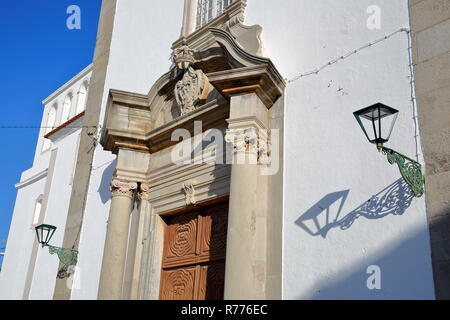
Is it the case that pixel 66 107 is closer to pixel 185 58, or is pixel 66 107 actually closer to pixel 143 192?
pixel 143 192

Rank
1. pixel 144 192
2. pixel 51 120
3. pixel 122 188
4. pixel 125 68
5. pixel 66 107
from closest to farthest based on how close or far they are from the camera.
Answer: pixel 122 188 → pixel 144 192 → pixel 125 68 → pixel 66 107 → pixel 51 120

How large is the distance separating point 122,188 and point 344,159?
3.43m

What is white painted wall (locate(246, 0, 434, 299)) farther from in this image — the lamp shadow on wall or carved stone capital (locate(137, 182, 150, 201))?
carved stone capital (locate(137, 182, 150, 201))

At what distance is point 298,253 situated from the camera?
5.48m

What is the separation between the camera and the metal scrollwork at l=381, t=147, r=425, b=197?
14.8 feet

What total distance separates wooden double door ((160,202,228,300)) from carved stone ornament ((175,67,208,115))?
58.6 inches

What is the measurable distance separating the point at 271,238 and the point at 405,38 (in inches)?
96.6

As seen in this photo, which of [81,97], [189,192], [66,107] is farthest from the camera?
[66,107]

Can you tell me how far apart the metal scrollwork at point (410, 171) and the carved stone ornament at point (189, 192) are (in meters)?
3.00

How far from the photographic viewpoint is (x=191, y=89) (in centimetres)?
749

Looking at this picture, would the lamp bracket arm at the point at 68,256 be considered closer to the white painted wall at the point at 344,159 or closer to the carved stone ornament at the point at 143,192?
the carved stone ornament at the point at 143,192

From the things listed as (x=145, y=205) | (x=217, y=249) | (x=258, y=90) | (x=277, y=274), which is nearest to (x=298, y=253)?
(x=277, y=274)
